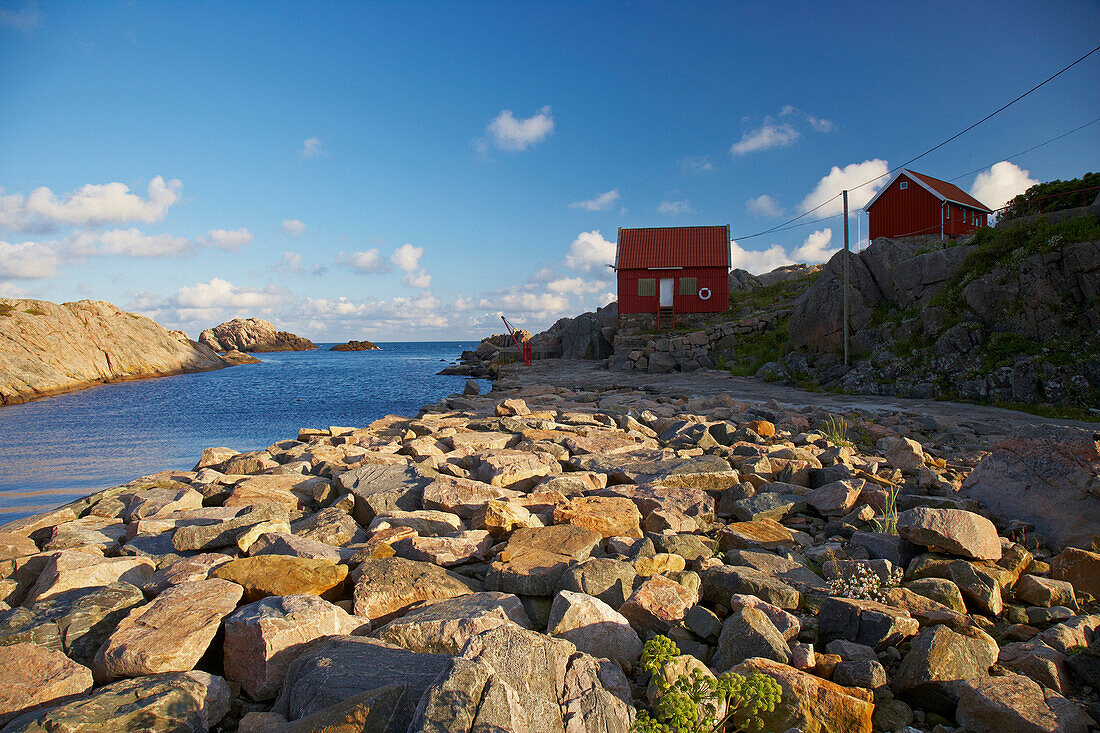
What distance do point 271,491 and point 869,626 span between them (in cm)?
513

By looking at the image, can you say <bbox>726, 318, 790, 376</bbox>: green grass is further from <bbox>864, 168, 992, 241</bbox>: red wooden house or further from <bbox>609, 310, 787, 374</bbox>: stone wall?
<bbox>864, 168, 992, 241</bbox>: red wooden house

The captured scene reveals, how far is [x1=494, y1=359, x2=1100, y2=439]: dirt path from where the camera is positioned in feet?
33.5

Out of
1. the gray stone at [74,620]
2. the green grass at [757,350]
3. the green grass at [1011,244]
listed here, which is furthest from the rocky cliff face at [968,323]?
the gray stone at [74,620]

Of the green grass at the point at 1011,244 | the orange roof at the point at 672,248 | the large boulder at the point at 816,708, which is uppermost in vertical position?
the orange roof at the point at 672,248

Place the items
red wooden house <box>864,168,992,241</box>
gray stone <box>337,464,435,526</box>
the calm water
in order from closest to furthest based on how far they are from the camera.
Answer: gray stone <box>337,464,435,526</box>, the calm water, red wooden house <box>864,168,992,241</box>

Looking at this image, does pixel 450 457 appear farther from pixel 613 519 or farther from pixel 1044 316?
pixel 1044 316

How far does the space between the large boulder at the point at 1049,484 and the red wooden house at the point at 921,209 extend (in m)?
28.0

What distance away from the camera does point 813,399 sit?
48.5 ft

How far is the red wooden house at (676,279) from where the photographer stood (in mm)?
31156

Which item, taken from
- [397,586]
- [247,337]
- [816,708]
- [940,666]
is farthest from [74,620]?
[247,337]

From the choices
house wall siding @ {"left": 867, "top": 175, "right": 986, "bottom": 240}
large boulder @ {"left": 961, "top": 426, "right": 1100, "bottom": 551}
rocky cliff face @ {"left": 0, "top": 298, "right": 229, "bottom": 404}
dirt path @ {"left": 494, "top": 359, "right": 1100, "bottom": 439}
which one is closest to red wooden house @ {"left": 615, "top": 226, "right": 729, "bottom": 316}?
dirt path @ {"left": 494, "top": 359, "right": 1100, "bottom": 439}

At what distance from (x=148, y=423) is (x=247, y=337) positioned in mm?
90800

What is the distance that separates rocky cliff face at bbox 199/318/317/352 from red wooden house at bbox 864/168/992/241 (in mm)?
92894

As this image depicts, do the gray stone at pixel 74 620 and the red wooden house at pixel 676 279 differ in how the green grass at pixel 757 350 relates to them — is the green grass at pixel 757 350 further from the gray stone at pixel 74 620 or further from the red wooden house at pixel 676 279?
the gray stone at pixel 74 620
